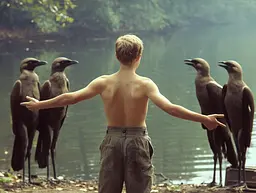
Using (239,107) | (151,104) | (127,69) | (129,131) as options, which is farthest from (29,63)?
(151,104)

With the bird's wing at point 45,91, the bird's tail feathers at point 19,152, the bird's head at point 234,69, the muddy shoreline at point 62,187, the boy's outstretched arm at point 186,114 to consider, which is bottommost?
the muddy shoreline at point 62,187

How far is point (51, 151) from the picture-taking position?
8242mm

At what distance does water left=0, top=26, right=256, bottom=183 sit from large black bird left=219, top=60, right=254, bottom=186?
2778 mm

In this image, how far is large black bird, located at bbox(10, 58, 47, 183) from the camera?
752 centimetres

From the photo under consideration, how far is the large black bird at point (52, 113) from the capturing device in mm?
7738

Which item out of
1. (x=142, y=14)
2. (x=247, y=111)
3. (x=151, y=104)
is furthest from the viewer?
(x=142, y=14)

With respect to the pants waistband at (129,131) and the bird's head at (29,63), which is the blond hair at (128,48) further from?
the bird's head at (29,63)

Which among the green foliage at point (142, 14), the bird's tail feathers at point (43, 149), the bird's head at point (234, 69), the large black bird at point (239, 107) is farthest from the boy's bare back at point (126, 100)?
the green foliage at point (142, 14)

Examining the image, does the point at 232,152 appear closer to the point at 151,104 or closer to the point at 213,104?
the point at 213,104

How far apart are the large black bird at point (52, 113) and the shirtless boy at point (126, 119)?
110 inches

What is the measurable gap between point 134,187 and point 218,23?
65.5 metres

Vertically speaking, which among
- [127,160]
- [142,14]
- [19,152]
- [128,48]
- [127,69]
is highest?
[142,14]

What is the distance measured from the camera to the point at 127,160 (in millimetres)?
4879

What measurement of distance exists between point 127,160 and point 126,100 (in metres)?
0.49
